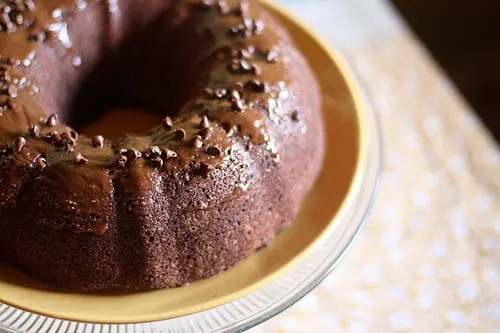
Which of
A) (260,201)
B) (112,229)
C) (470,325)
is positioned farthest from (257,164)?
(470,325)

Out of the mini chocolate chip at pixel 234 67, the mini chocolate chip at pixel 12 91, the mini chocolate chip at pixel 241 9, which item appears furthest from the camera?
the mini chocolate chip at pixel 241 9

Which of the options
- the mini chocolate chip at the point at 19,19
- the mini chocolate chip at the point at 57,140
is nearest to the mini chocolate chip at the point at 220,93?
the mini chocolate chip at the point at 57,140

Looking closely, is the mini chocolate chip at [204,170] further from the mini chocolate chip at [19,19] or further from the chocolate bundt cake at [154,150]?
the mini chocolate chip at [19,19]

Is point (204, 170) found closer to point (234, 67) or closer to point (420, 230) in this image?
point (234, 67)

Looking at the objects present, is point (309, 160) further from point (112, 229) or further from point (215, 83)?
point (112, 229)

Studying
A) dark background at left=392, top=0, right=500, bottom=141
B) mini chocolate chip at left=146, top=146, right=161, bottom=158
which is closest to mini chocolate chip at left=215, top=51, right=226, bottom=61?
mini chocolate chip at left=146, top=146, right=161, bottom=158

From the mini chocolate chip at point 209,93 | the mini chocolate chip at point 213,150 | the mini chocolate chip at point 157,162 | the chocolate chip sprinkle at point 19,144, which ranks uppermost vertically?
the chocolate chip sprinkle at point 19,144

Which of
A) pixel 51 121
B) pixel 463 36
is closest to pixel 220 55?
pixel 51 121
